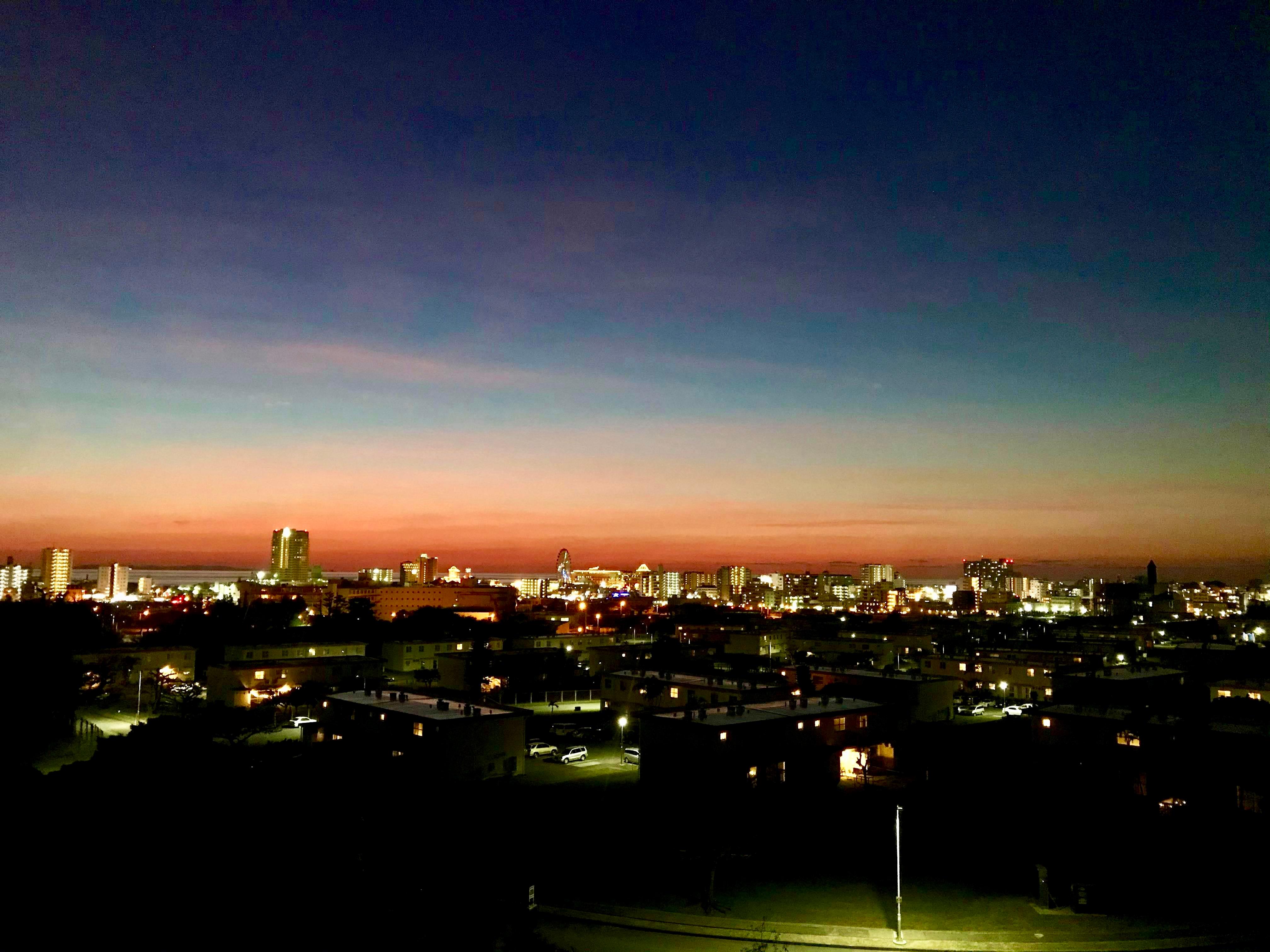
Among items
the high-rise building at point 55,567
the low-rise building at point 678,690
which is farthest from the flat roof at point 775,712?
the high-rise building at point 55,567

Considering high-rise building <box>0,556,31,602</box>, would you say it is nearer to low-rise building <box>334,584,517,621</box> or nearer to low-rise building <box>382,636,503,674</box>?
low-rise building <box>334,584,517,621</box>

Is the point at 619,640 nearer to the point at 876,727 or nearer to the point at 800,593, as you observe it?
the point at 876,727

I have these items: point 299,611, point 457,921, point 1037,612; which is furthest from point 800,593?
point 457,921

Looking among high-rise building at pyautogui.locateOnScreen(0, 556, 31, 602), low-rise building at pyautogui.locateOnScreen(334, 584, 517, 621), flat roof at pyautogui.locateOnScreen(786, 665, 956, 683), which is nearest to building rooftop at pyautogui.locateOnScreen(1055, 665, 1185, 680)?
flat roof at pyautogui.locateOnScreen(786, 665, 956, 683)

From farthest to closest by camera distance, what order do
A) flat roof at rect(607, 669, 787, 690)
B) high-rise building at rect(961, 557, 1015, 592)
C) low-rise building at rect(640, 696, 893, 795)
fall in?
high-rise building at rect(961, 557, 1015, 592)
flat roof at rect(607, 669, 787, 690)
low-rise building at rect(640, 696, 893, 795)

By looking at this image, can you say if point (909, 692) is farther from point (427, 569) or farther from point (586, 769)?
point (427, 569)

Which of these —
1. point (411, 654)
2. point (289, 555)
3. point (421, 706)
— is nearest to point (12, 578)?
point (289, 555)
